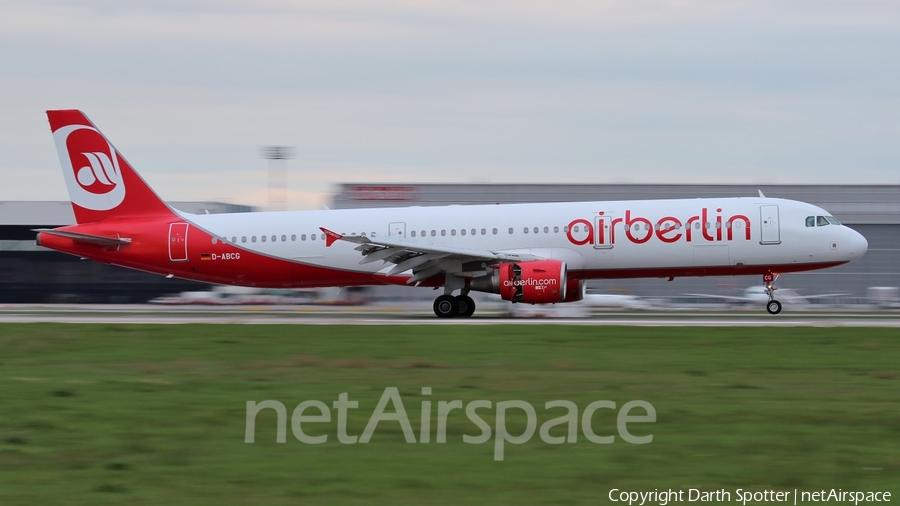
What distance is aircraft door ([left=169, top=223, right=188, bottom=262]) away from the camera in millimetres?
31469

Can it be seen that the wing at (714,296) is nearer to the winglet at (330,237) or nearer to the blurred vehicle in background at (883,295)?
the blurred vehicle in background at (883,295)

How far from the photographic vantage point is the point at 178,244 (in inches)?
1239

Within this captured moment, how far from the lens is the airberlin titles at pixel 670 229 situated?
2791cm

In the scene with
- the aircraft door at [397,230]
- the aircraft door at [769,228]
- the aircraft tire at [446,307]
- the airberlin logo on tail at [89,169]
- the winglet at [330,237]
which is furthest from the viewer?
the airberlin logo on tail at [89,169]

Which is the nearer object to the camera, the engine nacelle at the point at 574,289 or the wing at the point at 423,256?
the wing at the point at 423,256

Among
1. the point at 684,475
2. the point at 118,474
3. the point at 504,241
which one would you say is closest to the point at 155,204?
the point at 504,241

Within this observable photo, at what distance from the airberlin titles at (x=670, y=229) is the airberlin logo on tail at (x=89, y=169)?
50.5 feet

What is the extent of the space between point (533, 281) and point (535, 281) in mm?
57

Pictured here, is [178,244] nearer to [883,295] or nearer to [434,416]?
[434,416]

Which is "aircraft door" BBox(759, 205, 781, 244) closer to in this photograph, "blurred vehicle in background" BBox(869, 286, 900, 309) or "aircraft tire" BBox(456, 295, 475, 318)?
"aircraft tire" BBox(456, 295, 475, 318)

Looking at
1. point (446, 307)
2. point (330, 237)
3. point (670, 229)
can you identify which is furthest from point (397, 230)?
point (670, 229)

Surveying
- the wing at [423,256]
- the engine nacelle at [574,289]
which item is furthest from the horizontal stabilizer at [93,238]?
the engine nacelle at [574,289]

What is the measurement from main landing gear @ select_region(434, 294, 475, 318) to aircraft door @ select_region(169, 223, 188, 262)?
27.9 ft

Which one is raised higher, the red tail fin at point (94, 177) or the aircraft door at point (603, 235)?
the red tail fin at point (94, 177)
